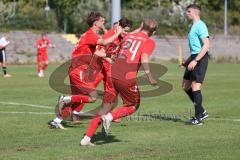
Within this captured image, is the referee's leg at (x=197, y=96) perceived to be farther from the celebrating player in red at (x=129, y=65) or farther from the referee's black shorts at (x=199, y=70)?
the celebrating player in red at (x=129, y=65)

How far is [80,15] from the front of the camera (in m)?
70.7

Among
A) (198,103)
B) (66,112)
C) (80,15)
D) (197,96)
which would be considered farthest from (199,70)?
(80,15)

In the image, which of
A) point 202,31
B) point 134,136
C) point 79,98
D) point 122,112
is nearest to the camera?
point 122,112

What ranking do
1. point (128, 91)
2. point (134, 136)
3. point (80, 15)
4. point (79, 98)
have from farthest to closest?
point (80, 15)
point (79, 98)
point (134, 136)
point (128, 91)

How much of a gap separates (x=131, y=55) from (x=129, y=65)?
169 millimetres

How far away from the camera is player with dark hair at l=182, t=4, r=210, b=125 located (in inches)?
535

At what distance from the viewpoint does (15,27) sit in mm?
63812

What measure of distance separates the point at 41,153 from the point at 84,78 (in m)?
3.61

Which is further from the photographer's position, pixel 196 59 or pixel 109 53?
pixel 109 53

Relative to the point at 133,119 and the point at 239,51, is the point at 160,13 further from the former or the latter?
the point at 133,119

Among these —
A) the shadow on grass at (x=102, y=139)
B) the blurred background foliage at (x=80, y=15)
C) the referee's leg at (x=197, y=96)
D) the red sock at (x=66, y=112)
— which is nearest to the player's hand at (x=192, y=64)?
the referee's leg at (x=197, y=96)

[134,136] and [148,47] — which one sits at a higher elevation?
[148,47]

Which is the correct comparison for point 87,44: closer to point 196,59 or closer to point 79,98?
point 79,98

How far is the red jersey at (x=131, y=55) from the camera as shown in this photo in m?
10.8
